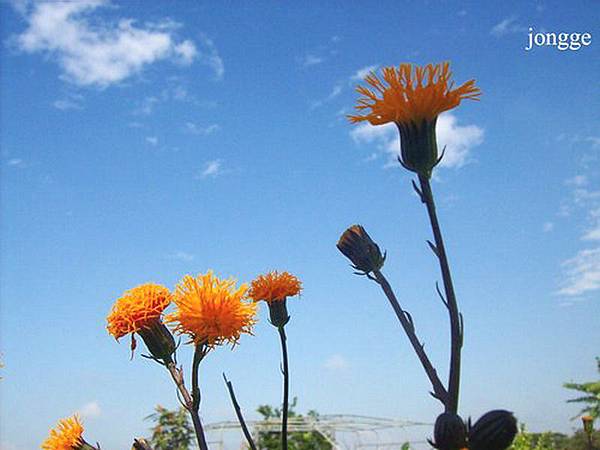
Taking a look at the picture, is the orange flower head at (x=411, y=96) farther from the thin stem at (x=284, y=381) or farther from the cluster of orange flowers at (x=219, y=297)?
the thin stem at (x=284, y=381)

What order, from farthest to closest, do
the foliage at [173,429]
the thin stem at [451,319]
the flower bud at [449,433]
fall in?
the foliage at [173,429] < the thin stem at [451,319] < the flower bud at [449,433]

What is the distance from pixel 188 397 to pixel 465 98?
947 millimetres

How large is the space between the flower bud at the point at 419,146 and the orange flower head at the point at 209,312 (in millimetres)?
603

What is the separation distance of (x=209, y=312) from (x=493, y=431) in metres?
0.86

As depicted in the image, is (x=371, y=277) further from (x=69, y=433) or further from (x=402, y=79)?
(x=69, y=433)

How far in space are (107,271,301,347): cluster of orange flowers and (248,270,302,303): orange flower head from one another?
55cm

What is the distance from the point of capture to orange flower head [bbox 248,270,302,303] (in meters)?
2.40

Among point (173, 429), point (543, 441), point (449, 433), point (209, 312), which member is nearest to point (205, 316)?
point (209, 312)

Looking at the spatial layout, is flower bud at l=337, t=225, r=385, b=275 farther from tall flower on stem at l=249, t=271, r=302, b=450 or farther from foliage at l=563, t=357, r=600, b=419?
foliage at l=563, t=357, r=600, b=419

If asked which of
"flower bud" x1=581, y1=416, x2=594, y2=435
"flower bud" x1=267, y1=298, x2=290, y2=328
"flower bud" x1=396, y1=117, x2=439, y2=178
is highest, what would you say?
"flower bud" x1=396, y1=117, x2=439, y2=178

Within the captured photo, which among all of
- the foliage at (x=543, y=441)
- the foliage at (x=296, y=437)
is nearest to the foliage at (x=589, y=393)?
the foliage at (x=543, y=441)

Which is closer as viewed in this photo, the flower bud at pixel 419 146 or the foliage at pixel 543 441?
the flower bud at pixel 419 146

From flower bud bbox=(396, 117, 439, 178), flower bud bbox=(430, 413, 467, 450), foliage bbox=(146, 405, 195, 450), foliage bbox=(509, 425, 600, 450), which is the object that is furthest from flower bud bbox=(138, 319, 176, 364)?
foliage bbox=(146, 405, 195, 450)

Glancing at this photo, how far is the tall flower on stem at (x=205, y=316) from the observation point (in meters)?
1.69
